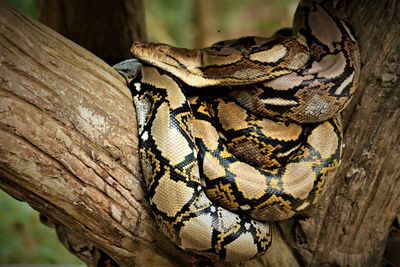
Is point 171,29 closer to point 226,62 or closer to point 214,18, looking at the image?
point 214,18

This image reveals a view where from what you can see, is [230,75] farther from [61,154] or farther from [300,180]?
[61,154]

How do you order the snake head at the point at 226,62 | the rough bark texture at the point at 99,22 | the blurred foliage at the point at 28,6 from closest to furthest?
the snake head at the point at 226,62 < the rough bark texture at the point at 99,22 < the blurred foliage at the point at 28,6

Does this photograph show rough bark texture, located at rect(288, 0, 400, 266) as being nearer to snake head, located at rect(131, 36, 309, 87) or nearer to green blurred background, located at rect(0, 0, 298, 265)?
snake head, located at rect(131, 36, 309, 87)

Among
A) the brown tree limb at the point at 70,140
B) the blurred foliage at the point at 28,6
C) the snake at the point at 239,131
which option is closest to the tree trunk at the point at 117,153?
the brown tree limb at the point at 70,140

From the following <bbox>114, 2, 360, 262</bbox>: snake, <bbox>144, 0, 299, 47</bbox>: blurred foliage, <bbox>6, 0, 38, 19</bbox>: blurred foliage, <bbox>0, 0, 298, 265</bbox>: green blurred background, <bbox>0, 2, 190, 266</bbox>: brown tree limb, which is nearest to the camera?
<bbox>0, 2, 190, 266</bbox>: brown tree limb

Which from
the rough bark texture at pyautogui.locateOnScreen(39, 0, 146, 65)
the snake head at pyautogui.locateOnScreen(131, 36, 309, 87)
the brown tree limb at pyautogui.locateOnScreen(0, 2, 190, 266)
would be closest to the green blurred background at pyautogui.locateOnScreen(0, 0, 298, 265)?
the rough bark texture at pyautogui.locateOnScreen(39, 0, 146, 65)

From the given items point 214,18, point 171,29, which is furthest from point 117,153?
point 214,18

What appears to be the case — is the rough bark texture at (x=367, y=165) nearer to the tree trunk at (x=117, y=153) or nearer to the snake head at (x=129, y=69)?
the tree trunk at (x=117, y=153)
